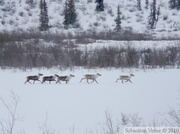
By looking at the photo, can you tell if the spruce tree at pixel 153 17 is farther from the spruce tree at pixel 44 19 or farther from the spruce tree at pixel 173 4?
the spruce tree at pixel 44 19

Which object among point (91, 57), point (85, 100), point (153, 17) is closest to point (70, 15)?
point (153, 17)

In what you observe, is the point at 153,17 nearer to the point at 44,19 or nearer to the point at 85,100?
the point at 44,19

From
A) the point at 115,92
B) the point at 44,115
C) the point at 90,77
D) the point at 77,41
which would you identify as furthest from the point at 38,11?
the point at 44,115

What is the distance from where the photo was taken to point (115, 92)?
11359mm

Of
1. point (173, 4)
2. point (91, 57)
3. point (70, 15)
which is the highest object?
point (173, 4)

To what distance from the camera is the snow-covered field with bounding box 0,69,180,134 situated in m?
7.74

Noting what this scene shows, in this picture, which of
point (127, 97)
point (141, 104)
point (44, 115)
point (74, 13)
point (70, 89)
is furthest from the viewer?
point (74, 13)

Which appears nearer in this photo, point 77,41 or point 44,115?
point 44,115

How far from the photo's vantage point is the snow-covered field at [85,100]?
774cm

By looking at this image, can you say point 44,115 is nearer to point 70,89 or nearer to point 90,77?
point 70,89

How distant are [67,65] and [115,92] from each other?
8036 millimetres

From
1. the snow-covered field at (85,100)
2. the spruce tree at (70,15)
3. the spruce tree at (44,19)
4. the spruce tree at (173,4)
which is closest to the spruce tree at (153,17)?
the spruce tree at (173,4)

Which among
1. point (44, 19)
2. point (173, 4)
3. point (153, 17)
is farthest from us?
point (173, 4)

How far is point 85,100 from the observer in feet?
33.6
